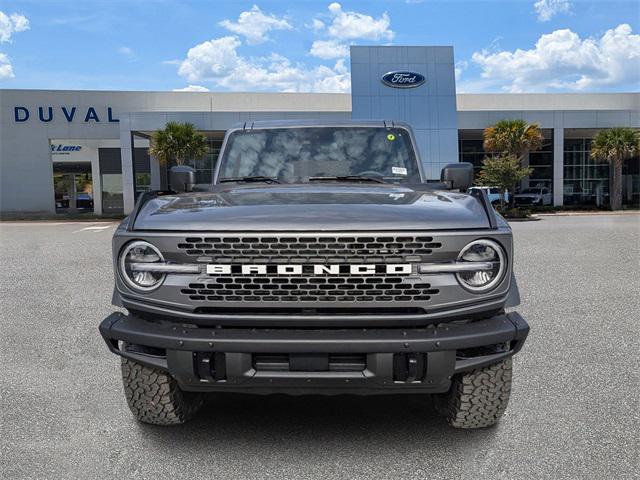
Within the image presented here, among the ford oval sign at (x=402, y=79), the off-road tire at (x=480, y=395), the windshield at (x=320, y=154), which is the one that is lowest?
the off-road tire at (x=480, y=395)

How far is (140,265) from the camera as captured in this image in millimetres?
2943

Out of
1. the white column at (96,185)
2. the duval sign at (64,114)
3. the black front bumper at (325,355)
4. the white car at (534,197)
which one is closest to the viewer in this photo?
the black front bumper at (325,355)

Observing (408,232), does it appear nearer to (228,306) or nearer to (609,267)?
(228,306)

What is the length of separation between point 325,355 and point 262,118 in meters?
32.2

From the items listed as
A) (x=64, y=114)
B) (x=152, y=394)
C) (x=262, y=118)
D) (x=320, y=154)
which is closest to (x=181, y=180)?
(x=320, y=154)

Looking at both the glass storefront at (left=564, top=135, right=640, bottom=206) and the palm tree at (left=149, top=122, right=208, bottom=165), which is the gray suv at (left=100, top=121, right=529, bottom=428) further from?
the glass storefront at (left=564, top=135, right=640, bottom=206)

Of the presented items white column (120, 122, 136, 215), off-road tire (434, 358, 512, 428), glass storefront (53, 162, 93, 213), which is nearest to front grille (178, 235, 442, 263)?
off-road tire (434, 358, 512, 428)

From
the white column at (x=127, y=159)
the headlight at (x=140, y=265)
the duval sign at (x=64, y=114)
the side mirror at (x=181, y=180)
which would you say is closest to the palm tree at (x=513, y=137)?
the white column at (x=127, y=159)

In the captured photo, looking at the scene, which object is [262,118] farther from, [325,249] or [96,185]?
[325,249]

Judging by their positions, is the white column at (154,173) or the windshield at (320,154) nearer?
the windshield at (320,154)

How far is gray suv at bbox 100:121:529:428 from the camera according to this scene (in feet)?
9.11

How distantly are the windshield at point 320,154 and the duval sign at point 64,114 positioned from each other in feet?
119

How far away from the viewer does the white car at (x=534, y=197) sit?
37.9 m

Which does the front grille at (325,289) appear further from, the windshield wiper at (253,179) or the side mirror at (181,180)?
the side mirror at (181,180)
